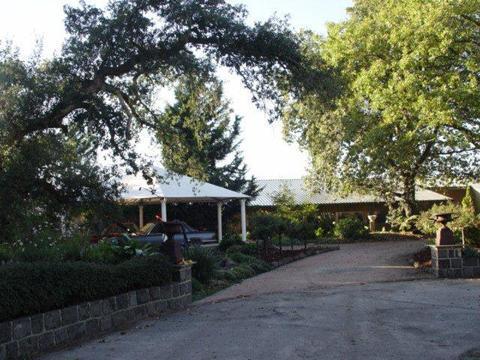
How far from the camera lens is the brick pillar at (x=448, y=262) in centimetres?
1397

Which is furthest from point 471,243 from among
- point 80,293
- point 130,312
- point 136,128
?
point 80,293

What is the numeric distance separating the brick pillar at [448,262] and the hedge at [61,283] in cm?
742

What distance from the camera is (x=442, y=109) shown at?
2133 centimetres

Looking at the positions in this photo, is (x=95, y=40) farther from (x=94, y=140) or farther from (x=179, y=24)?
(x=94, y=140)

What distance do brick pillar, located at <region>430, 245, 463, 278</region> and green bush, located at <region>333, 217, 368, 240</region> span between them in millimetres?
16941

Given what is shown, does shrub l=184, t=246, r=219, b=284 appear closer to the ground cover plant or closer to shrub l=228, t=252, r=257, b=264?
the ground cover plant

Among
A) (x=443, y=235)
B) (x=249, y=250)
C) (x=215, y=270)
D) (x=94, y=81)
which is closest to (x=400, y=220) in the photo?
(x=249, y=250)

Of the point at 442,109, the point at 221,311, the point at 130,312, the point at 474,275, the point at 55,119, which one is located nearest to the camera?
the point at 130,312

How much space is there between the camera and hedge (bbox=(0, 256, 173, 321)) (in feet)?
22.9

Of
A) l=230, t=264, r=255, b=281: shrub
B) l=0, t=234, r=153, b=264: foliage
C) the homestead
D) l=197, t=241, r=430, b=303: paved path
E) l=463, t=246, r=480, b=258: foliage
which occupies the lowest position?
l=197, t=241, r=430, b=303: paved path

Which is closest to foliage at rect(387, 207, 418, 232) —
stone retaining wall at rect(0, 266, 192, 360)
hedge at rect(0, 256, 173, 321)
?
stone retaining wall at rect(0, 266, 192, 360)

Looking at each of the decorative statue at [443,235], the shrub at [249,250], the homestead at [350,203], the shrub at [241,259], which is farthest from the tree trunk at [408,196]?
the decorative statue at [443,235]

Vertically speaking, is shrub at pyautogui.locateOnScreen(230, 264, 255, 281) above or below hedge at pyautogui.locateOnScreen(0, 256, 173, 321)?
below

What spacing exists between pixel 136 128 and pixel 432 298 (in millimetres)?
7496
